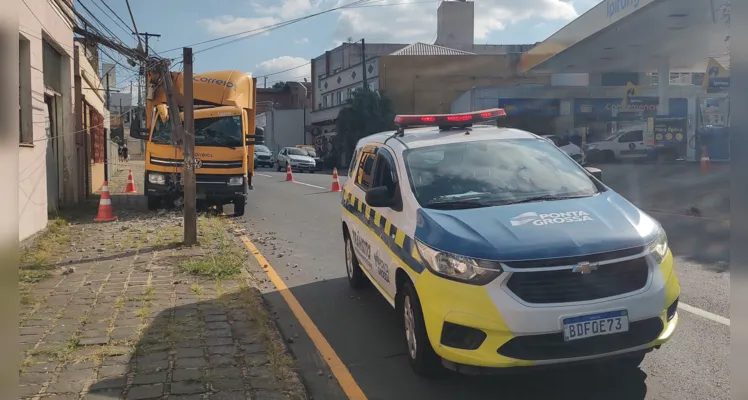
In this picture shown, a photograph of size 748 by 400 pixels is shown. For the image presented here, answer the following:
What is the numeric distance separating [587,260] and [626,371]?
1.17 meters

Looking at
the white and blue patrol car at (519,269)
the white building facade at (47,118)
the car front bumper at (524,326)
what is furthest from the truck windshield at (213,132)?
the car front bumper at (524,326)

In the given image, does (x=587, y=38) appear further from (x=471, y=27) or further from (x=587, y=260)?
(x=471, y=27)

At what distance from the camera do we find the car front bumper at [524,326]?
3900mm

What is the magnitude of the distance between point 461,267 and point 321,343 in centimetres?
193

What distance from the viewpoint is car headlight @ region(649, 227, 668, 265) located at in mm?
4285

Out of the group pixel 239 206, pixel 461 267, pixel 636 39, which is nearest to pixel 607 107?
pixel 636 39

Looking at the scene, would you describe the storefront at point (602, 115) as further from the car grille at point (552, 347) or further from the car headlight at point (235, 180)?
the car grille at point (552, 347)

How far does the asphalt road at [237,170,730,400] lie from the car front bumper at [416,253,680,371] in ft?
1.43

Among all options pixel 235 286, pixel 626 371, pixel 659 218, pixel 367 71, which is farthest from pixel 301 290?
pixel 367 71

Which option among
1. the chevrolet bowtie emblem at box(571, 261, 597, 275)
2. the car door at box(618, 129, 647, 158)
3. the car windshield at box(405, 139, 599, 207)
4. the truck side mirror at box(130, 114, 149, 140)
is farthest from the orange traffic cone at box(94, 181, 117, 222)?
the car door at box(618, 129, 647, 158)

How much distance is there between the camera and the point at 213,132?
562 inches

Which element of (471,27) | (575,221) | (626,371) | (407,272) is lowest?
(626,371)

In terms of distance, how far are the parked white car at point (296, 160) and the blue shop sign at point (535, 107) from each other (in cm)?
1286

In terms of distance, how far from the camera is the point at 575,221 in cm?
437
